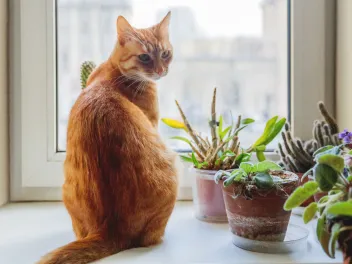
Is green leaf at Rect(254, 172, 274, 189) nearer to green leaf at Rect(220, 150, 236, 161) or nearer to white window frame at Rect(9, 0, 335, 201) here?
green leaf at Rect(220, 150, 236, 161)

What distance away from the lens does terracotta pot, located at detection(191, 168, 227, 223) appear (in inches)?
33.1

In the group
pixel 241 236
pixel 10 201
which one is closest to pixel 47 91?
pixel 10 201

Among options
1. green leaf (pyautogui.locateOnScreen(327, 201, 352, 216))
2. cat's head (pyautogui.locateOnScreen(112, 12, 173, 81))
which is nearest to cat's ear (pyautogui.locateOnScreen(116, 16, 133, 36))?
cat's head (pyautogui.locateOnScreen(112, 12, 173, 81))

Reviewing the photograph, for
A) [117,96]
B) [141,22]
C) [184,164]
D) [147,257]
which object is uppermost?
[141,22]

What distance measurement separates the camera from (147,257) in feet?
2.26

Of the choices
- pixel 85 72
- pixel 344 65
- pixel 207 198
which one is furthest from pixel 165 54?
pixel 344 65

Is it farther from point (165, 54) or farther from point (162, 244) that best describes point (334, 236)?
point (165, 54)

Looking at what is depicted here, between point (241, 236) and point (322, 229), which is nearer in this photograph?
point (322, 229)

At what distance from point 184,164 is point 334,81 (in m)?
0.38

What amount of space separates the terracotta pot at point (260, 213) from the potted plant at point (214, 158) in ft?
0.39

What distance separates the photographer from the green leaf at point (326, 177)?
548 millimetres

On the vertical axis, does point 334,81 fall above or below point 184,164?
above

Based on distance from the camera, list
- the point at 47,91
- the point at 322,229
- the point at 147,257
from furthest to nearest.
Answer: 1. the point at 47,91
2. the point at 147,257
3. the point at 322,229

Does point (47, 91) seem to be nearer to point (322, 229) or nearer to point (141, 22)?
point (141, 22)
